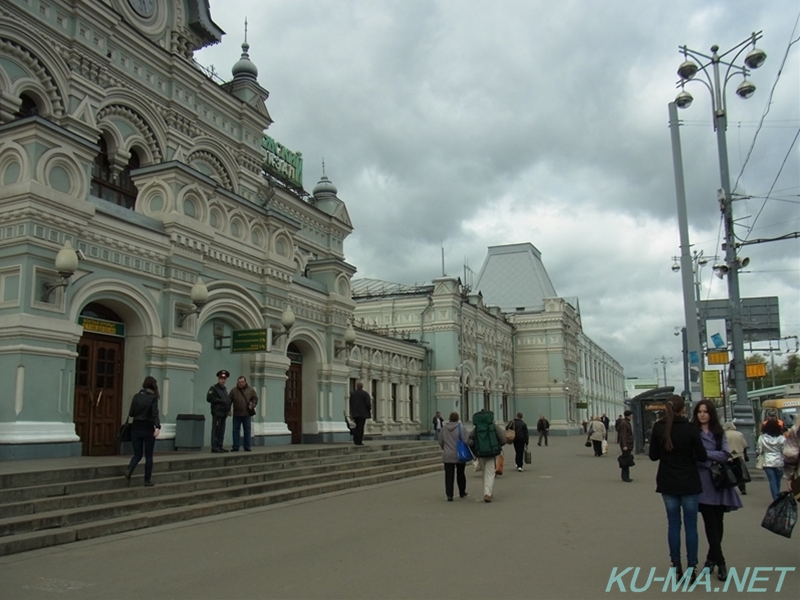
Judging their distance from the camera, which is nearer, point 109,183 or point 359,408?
point 109,183

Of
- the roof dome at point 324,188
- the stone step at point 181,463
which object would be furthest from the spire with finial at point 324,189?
the stone step at point 181,463

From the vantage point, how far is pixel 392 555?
7457 mm

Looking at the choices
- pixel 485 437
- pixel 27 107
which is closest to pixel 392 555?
pixel 485 437

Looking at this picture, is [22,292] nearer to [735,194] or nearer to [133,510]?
[133,510]

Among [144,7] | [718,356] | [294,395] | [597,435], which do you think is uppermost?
[144,7]

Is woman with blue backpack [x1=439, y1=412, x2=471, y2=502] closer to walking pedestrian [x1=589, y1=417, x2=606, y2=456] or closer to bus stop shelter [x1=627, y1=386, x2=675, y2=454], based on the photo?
walking pedestrian [x1=589, y1=417, x2=606, y2=456]

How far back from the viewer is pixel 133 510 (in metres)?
9.40

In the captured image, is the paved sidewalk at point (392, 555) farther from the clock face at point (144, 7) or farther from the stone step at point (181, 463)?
the clock face at point (144, 7)

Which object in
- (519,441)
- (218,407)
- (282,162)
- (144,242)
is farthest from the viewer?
(282,162)

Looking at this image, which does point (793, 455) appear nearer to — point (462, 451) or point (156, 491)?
point (462, 451)

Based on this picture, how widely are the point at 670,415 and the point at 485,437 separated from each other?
6.04 metres

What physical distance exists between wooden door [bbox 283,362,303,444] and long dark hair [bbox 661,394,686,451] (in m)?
14.1

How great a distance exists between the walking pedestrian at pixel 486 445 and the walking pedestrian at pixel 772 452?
164 inches

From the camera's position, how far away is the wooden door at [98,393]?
43.0ft
